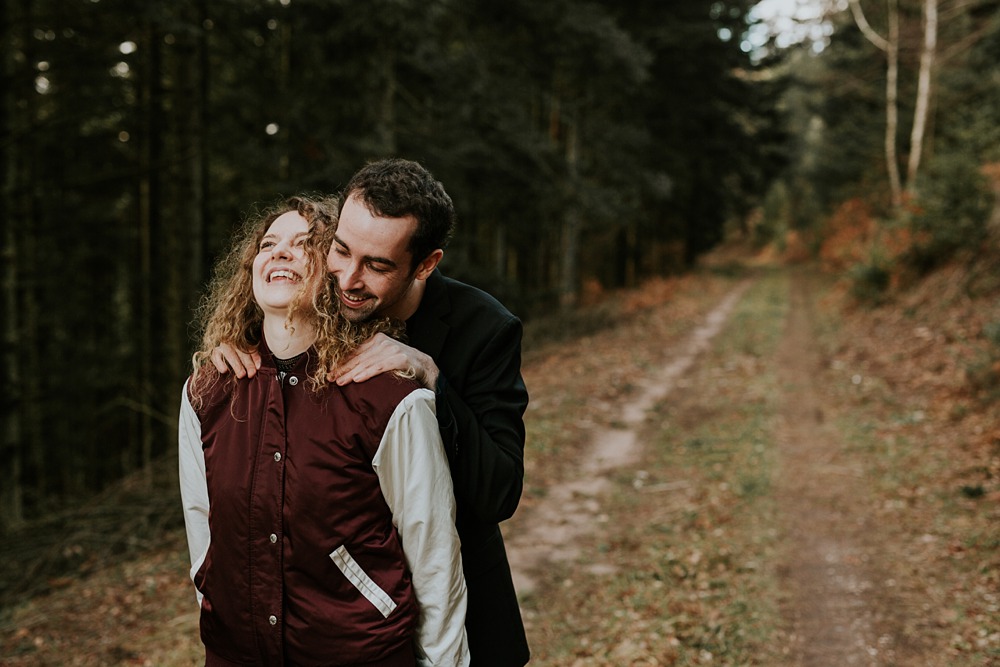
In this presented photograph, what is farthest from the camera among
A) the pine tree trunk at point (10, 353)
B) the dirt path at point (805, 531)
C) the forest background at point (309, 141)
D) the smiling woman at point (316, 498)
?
the forest background at point (309, 141)

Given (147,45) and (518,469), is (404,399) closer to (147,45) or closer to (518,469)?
(518,469)

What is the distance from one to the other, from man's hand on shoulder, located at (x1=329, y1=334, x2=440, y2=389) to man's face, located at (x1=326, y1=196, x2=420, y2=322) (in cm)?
11

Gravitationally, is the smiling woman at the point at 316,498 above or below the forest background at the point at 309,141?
below

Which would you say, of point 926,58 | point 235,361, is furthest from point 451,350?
point 926,58

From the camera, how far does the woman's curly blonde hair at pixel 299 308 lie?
1911 mm

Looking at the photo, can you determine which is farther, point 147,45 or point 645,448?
point 147,45

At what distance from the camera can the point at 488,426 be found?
6.81 ft

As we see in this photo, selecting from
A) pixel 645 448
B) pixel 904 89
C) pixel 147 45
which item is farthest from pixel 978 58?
pixel 147 45

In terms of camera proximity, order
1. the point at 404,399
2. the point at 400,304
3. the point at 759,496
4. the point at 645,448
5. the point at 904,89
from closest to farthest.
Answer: the point at 404,399 < the point at 400,304 < the point at 759,496 < the point at 645,448 < the point at 904,89

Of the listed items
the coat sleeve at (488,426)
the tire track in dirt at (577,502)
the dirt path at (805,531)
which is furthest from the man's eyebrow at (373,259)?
the tire track in dirt at (577,502)

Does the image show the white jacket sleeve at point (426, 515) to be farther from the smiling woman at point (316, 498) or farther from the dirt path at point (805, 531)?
the dirt path at point (805, 531)

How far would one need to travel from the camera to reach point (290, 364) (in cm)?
196

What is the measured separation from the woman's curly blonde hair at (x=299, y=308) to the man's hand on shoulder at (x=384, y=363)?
0.03m

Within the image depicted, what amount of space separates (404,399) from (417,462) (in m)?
0.18
